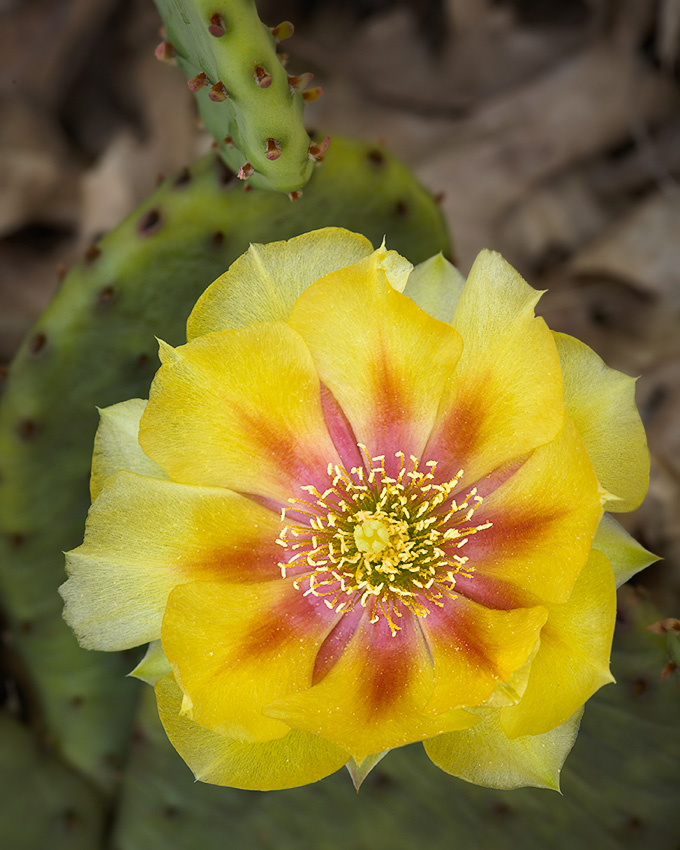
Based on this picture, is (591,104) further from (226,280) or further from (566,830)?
(566,830)

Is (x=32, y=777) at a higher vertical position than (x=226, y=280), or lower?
lower

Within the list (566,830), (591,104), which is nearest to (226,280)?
(566,830)

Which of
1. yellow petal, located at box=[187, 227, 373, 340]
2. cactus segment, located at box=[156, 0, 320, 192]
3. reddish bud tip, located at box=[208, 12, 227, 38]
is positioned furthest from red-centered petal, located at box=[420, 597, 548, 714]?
reddish bud tip, located at box=[208, 12, 227, 38]

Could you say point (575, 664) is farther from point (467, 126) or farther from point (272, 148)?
point (467, 126)

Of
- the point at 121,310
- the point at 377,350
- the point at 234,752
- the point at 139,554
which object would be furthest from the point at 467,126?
the point at 234,752

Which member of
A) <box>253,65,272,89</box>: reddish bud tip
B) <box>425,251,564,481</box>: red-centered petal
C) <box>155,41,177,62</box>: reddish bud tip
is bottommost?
<box>425,251,564,481</box>: red-centered petal

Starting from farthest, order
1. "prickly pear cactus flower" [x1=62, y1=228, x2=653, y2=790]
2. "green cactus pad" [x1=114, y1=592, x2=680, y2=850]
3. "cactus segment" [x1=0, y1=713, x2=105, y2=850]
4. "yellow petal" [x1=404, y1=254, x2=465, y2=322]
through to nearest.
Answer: "cactus segment" [x1=0, y1=713, x2=105, y2=850], "green cactus pad" [x1=114, y1=592, x2=680, y2=850], "yellow petal" [x1=404, y1=254, x2=465, y2=322], "prickly pear cactus flower" [x1=62, y1=228, x2=653, y2=790]

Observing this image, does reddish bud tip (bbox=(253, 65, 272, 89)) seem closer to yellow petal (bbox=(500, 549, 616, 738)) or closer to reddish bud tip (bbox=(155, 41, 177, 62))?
reddish bud tip (bbox=(155, 41, 177, 62))
